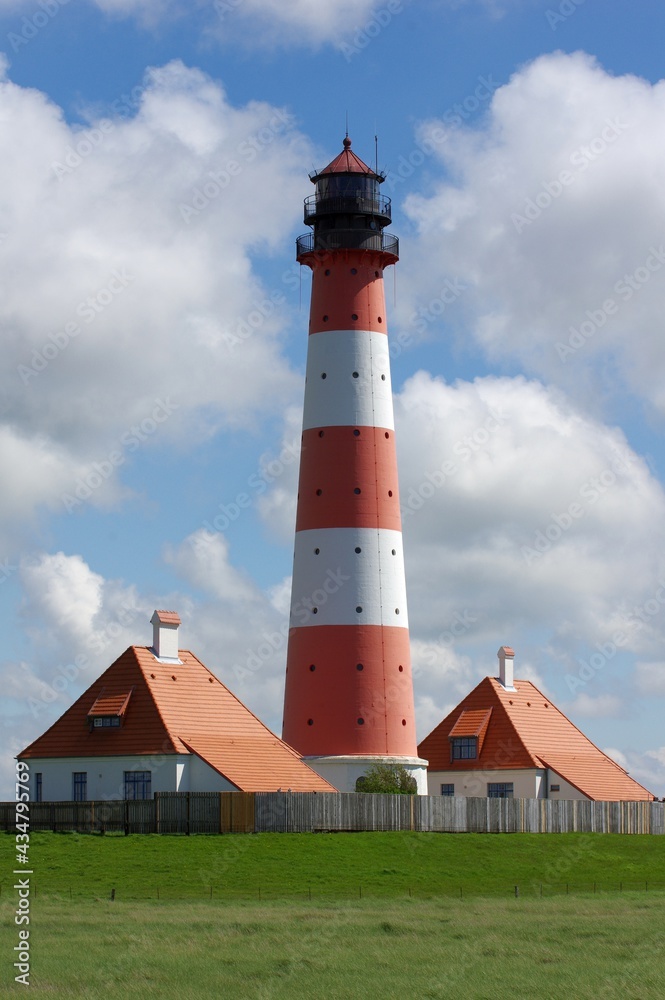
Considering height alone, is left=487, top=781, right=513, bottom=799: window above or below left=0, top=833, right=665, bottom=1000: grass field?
above

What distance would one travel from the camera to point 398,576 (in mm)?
60594

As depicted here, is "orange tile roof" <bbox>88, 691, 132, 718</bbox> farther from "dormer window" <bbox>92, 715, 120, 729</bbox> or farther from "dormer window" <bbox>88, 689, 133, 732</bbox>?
"dormer window" <bbox>92, 715, 120, 729</bbox>

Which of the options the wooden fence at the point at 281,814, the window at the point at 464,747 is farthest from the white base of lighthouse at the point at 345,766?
the window at the point at 464,747

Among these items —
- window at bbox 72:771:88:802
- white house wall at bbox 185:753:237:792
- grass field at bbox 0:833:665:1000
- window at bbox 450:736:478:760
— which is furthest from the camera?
window at bbox 450:736:478:760

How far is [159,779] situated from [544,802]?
16313 millimetres

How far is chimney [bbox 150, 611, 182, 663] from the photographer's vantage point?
59.1m

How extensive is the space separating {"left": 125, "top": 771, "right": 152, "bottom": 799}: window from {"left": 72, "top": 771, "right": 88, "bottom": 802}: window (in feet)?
6.92

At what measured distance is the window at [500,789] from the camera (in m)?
68.9

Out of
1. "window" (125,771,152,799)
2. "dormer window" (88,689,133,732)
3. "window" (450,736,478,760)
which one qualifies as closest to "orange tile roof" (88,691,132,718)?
"dormer window" (88,689,133,732)

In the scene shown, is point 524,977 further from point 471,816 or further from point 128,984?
point 471,816

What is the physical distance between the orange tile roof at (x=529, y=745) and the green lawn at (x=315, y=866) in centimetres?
1274

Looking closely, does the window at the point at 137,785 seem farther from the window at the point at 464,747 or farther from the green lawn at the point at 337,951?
the window at the point at 464,747

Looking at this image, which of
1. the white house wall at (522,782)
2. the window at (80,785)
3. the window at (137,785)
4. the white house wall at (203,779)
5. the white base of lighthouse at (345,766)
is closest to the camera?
the white house wall at (203,779)

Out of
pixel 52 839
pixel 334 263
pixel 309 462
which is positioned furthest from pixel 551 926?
pixel 334 263
